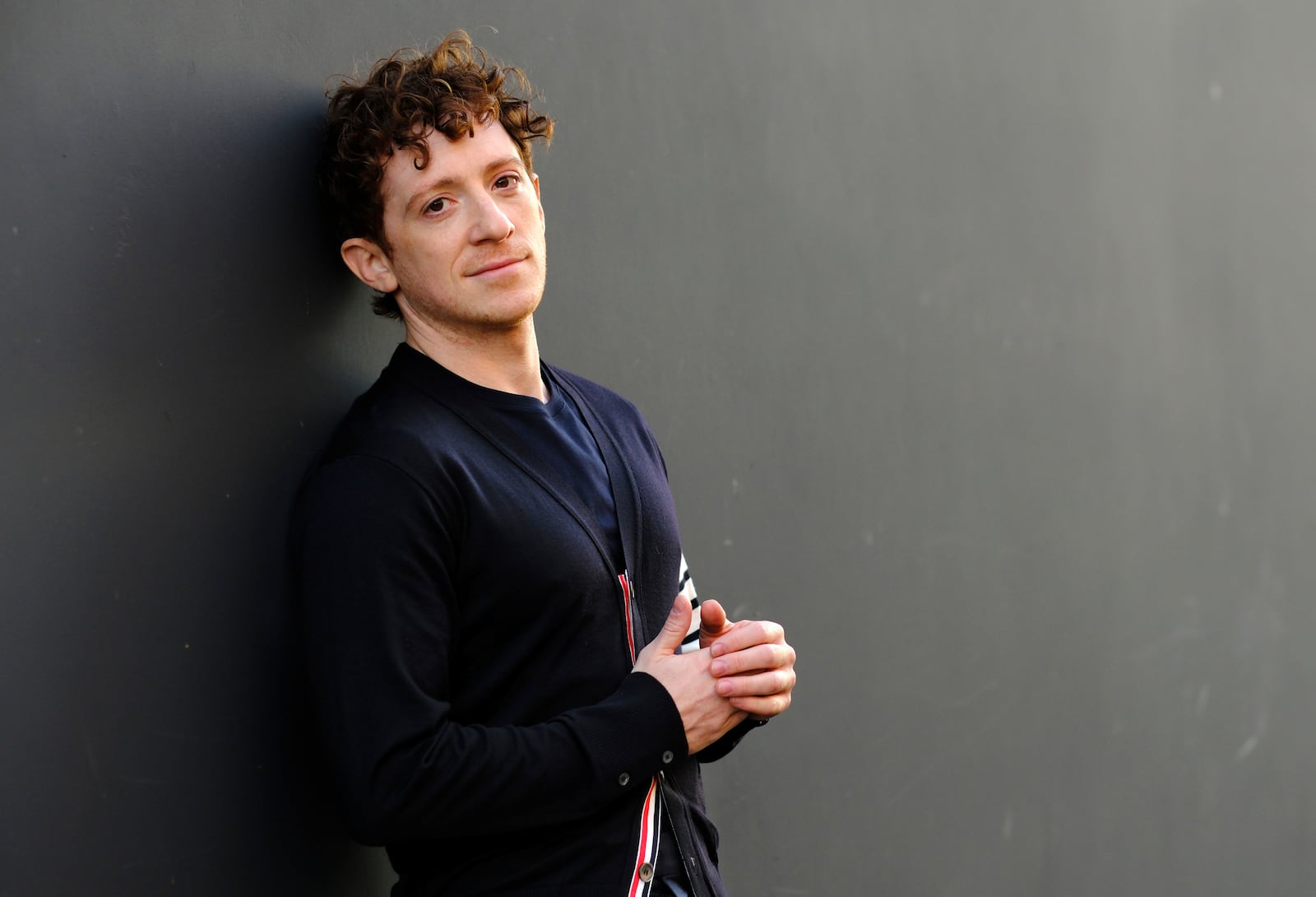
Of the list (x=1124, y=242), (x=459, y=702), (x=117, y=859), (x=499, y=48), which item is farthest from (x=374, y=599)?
(x=1124, y=242)

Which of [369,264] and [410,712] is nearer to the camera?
[410,712]

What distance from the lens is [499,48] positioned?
7.75 feet

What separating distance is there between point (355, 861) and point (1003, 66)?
8.56 feet

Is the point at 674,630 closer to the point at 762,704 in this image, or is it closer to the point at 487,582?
the point at 762,704

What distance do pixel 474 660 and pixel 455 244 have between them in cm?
63

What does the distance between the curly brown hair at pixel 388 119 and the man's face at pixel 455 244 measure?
0.07 ft

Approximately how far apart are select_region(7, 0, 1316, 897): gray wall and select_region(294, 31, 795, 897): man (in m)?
0.19

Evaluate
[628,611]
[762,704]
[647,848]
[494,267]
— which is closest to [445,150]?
[494,267]

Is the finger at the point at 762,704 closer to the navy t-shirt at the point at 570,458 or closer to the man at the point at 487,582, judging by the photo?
the man at the point at 487,582

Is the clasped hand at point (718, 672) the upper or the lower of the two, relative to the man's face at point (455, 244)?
lower

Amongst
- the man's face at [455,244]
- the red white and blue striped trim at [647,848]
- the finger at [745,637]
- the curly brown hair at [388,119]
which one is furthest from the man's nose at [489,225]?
the red white and blue striped trim at [647,848]

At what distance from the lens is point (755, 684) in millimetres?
1806

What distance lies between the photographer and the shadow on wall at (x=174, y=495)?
166cm

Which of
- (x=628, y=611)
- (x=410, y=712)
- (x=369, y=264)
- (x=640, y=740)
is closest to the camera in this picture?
(x=410, y=712)
